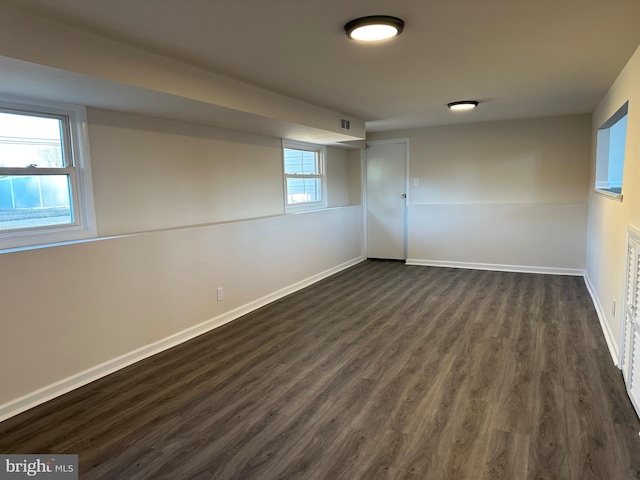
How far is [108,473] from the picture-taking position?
78.0 inches

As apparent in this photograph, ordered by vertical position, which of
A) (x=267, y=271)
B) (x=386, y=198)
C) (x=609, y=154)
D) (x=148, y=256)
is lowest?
(x=267, y=271)

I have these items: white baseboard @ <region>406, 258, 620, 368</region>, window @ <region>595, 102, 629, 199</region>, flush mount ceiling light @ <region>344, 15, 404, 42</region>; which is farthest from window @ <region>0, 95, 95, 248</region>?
window @ <region>595, 102, 629, 199</region>

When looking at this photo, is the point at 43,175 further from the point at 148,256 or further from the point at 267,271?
the point at 267,271

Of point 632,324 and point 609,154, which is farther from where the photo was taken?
point 609,154

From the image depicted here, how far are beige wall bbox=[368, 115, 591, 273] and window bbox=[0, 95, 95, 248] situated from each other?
500cm

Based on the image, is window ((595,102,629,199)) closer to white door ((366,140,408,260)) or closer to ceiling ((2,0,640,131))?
ceiling ((2,0,640,131))

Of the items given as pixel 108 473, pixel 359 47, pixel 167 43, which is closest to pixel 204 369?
pixel 108 473

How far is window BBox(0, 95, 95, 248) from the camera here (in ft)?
8.79

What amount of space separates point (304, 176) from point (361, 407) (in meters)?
3.95

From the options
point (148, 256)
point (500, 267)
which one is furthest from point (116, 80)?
point (500, 267)

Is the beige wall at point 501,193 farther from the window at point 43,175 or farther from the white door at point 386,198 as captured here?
the window at point 43,175

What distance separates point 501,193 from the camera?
20.4 feet

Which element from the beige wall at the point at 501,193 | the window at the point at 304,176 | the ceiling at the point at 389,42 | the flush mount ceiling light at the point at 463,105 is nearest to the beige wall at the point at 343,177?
the window at the point at 304,176

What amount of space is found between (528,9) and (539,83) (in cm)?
186
